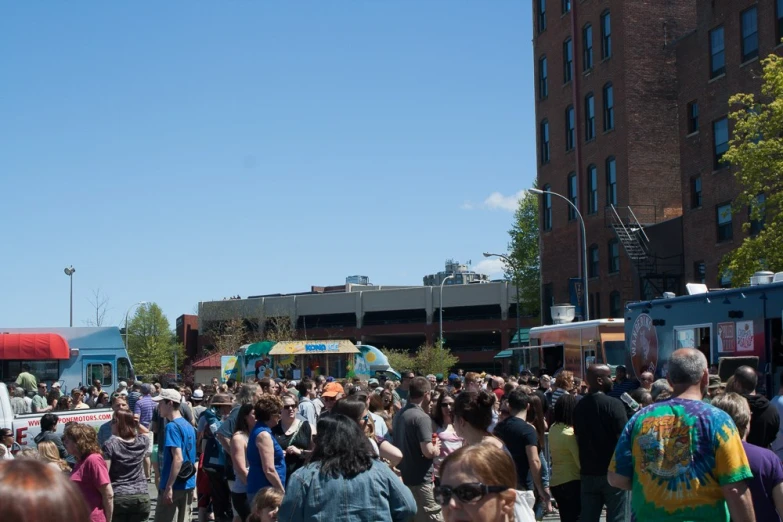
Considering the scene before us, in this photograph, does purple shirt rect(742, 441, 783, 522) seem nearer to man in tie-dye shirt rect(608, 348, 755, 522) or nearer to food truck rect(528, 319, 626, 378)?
man in tie-dye shirt rect(608, 348, 755, 522)

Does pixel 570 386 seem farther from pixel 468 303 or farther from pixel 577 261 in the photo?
pixel 468 303

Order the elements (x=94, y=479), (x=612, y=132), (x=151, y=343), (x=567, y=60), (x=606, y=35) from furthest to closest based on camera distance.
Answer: (x=151, y=343), (x=567, y=60), (x=606, y=35), (x=612, y=132), (x=94, y=479)

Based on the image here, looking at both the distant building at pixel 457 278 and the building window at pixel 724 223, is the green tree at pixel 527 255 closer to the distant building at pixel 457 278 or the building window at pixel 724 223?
the building window at pixel 724 223

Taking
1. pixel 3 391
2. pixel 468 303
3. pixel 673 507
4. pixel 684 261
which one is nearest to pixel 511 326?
pixel 468 303

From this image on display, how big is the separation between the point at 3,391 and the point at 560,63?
125ft

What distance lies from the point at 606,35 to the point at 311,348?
19688 millimetres

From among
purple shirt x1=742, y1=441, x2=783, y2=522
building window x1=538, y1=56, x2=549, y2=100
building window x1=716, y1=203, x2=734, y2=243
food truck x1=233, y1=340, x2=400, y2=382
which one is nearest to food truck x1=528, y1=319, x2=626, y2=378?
building window x1=716, y1=203, x2=734, y2=243

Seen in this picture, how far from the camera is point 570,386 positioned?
13.4 metres

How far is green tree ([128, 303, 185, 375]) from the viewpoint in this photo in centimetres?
8988

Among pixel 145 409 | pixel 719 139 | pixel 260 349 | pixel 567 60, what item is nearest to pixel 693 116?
pixel 719 139

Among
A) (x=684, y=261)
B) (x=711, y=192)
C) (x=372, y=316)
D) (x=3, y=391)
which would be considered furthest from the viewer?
(x=372, y=316)

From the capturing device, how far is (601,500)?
9609 mm

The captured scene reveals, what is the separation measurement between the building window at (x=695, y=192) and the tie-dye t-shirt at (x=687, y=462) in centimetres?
3403

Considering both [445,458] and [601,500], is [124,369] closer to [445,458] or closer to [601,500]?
[601,500]
